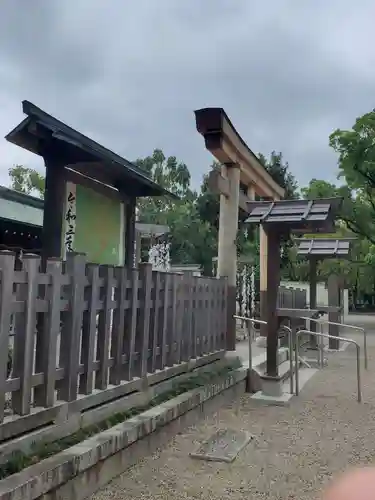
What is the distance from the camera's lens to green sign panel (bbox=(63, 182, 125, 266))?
6070 millimetres

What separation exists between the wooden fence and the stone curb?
0.31 m

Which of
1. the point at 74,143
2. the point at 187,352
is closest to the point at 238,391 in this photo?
the point at 187,352

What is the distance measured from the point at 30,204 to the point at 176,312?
16.7 ft

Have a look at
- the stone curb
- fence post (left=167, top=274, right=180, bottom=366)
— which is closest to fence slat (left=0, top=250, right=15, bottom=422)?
the stone curb

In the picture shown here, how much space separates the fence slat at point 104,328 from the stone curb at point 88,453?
40 centimetres

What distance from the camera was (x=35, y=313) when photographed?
335 centimetres

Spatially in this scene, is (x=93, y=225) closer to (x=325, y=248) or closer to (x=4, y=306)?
(x=4, y=306)

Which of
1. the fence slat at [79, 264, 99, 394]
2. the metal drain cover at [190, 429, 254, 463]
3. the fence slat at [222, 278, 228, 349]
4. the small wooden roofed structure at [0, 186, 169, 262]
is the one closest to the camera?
the fence slat at [79, 264, 99, 394]

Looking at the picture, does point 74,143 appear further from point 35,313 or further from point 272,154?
point 272,154

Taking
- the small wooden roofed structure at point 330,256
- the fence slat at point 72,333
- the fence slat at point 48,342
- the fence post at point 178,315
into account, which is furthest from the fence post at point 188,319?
the small wooden roofed structure at point 330,256

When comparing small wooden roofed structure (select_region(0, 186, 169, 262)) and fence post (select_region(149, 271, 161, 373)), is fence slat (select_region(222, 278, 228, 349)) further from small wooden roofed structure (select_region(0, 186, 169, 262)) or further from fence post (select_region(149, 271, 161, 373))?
small wooden roofed structure (select_region(0, 186, 169, 262))

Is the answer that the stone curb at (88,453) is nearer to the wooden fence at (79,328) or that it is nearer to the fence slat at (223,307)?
the wooden fence at (79,328)

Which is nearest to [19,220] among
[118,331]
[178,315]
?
[178,315]

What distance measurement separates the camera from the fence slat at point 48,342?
3.49m
